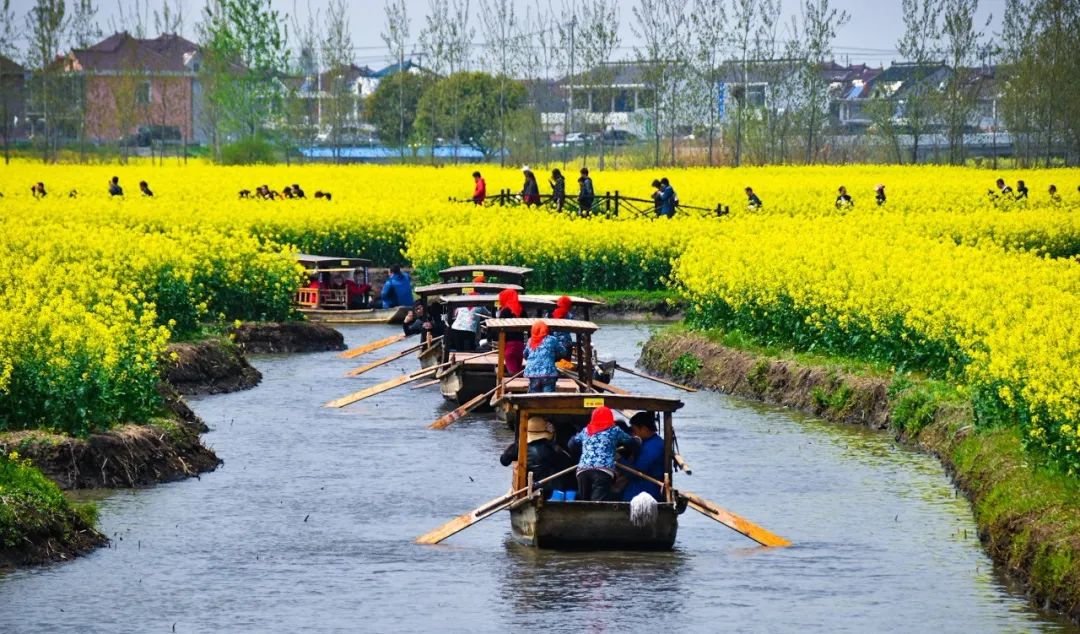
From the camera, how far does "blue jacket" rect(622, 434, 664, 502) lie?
73.5 feet

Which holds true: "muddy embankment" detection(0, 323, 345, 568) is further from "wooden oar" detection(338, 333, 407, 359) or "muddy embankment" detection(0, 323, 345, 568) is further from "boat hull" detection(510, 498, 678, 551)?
"boat hull" detection(510, 498, 678, 551)

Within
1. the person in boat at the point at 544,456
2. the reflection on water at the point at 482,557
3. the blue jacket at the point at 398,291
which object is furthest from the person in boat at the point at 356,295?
the person in boat at the point at 544,456

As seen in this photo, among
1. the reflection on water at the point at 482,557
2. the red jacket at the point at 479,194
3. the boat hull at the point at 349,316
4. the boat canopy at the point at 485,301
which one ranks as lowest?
the boat hull at the point at 349,316

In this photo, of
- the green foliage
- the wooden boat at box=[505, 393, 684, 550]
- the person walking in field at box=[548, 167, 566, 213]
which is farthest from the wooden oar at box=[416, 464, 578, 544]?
the person walking in field at box=[548, 167, 566, 213]

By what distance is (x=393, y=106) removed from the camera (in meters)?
141

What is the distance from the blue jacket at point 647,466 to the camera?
22.4m

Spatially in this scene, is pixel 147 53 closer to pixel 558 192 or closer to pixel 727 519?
pixel 558 192

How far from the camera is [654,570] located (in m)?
22.0

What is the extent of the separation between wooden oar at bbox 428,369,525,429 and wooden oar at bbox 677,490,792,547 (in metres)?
7.59

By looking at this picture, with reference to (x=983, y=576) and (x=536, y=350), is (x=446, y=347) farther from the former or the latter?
(x=983, y=576)

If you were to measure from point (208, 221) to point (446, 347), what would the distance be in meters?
26.2

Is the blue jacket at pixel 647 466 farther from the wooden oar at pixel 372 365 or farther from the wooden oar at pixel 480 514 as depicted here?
the wooden oar at pixel 372 365

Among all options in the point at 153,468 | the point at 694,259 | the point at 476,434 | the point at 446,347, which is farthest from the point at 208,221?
the point at 153,468

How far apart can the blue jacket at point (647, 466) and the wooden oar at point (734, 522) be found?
322mm
